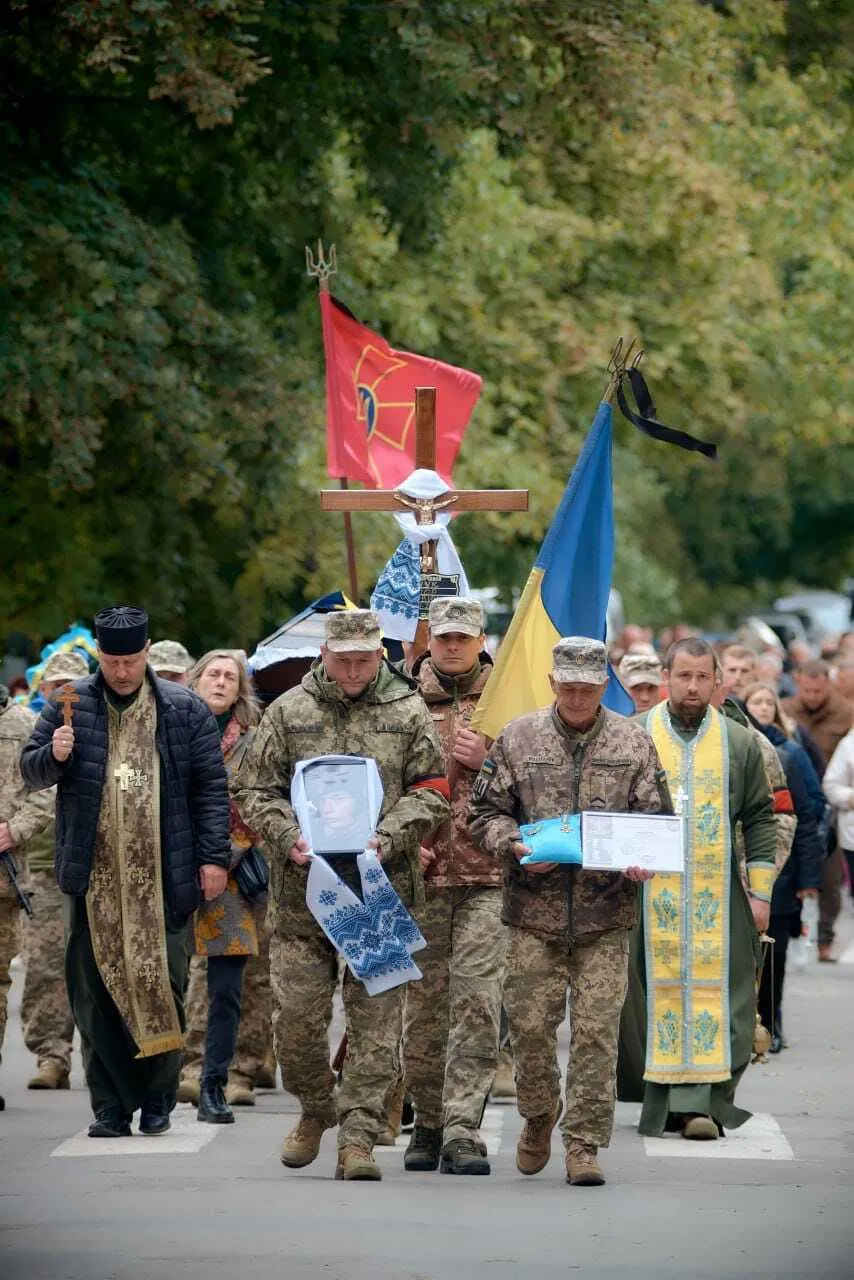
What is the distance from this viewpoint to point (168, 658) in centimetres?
1260

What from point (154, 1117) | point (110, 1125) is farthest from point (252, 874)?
point (110, 1125)

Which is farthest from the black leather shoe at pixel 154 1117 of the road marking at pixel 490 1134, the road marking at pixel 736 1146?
the road marking at pixel 736 1146

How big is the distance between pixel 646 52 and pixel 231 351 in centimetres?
367

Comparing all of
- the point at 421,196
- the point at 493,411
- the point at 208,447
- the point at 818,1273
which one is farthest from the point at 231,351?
the point at 818,1273

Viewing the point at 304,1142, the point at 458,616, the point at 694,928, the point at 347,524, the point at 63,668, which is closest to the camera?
the point at 304,1142

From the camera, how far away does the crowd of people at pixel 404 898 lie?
969 centimetres

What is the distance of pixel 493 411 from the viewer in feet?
93.1

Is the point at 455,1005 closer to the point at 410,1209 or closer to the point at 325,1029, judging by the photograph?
the point at 325,1029

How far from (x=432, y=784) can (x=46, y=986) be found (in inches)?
139

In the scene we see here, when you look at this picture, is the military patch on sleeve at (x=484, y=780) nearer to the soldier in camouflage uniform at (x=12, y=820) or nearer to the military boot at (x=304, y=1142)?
the military boot at (x=304, y=1142)

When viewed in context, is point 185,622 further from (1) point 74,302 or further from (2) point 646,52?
(2) point 646,52

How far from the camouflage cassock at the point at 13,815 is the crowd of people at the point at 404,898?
0.01 meters

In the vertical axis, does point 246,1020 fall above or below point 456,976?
below

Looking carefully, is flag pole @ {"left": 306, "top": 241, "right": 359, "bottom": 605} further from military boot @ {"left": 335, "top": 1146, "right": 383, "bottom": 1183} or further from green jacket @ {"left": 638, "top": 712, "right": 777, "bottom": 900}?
military boot @ {"left": 335, "top": 1146, "right": 383, "bottom": 1183}
